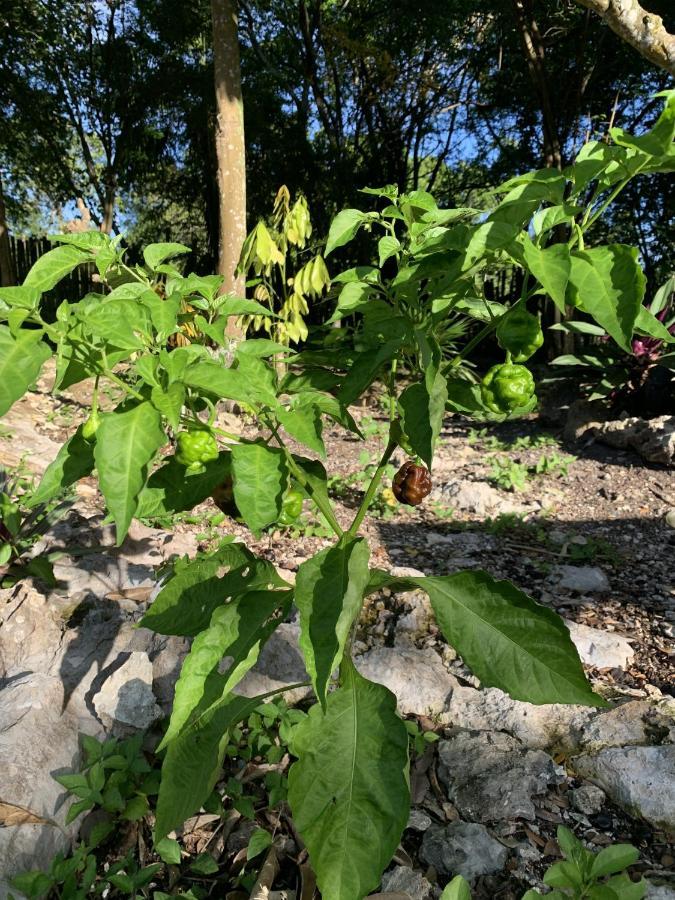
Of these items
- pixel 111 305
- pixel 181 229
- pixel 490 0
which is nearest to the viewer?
pixel 111 305

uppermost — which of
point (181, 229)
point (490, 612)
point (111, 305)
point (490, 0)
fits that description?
point (490, 0)

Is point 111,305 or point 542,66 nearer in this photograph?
point 111,305

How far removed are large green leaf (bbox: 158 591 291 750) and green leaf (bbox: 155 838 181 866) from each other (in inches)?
15.1

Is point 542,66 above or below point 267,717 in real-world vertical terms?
above

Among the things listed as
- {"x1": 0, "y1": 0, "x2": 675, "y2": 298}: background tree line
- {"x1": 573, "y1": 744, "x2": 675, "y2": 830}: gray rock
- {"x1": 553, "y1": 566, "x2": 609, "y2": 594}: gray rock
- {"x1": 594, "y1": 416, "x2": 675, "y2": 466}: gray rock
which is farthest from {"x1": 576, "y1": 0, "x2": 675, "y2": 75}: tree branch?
{"x1": 0, "y1": 0, "x2": 675, "y2": 298}: background tree line

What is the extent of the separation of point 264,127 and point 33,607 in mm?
12005

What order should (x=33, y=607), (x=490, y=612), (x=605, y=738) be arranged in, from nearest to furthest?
(x=490, y=612)
(x=605, y=738)
(x=33, y=607)

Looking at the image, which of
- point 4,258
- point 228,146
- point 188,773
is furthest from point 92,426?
point 4,258

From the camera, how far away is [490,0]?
30.5 feet

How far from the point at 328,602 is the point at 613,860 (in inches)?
29.4

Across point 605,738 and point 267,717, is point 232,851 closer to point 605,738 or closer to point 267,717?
point 267,717

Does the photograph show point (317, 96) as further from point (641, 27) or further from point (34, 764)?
point (34, 764)

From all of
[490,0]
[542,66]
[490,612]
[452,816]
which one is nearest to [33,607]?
[452,816]

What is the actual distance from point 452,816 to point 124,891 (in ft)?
2.51
